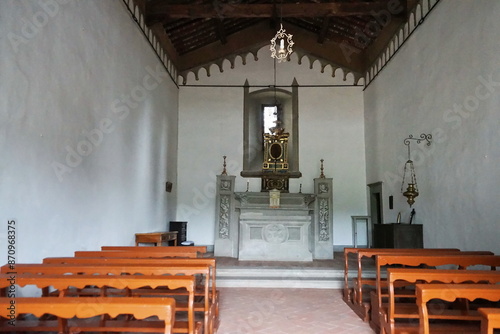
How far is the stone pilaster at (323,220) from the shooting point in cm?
884

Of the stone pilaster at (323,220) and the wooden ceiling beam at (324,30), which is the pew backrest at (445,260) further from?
the wooden ceiling beam at (324,30)

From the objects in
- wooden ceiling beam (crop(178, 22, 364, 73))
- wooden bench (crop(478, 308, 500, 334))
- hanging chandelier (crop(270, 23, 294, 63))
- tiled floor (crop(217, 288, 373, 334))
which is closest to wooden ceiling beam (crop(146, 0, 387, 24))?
wooden ceiling beam (crop(178, 22, 364, 73))

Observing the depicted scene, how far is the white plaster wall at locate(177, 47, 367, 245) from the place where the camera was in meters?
10.8

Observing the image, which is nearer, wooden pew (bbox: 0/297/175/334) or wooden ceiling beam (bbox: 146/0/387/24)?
wooden pew (bbox: 0/297/175/334)

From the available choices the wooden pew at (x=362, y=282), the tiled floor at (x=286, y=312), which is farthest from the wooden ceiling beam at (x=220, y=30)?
the wooden pew at (x=362, y=282)

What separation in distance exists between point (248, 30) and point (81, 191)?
773 centimetres

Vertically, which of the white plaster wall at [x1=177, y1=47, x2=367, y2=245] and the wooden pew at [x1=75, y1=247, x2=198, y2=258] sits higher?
the white plaster wall at [x1=177, y1=47, x2=367, y2=245]

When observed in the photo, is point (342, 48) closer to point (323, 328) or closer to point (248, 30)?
point (248, 30)

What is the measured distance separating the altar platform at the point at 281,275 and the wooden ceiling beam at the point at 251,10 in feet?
17.1

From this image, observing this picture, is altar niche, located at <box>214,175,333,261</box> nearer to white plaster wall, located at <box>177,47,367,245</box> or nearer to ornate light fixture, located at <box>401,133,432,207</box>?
→ white plaster wall, located at <box>177,47,367,245</box>

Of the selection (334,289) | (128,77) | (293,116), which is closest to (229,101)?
(293,116)

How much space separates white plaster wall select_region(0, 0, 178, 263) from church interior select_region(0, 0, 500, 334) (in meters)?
0.02

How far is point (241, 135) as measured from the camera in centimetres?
1100

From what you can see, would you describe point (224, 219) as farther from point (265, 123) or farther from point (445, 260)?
point (445, 260)
